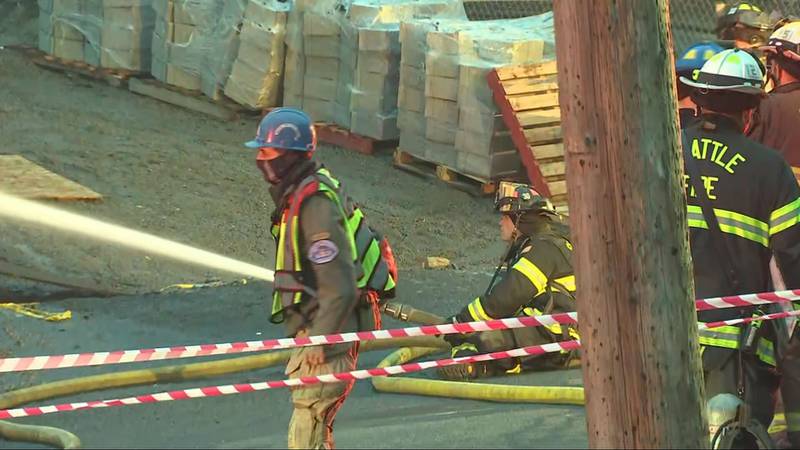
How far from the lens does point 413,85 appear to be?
13.4m

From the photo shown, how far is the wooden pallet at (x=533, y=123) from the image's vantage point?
12.3 m

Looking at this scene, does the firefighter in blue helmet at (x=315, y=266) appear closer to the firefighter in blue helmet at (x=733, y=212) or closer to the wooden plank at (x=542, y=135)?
the firefighter in blue helmet at (x=733, y=212)

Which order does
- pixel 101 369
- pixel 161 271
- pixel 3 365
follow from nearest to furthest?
pixel 3 365 < pixel 101 369 < pixel 161 271

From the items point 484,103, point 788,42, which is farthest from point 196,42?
point 788,42

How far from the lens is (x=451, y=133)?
13.0 meters

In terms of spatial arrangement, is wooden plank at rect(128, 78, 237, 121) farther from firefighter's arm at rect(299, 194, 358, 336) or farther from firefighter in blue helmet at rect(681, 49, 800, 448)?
firefighter in blue helmet at rect(681, 49, 800, 448)

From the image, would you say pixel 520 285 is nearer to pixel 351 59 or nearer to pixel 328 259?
pixel 328 259

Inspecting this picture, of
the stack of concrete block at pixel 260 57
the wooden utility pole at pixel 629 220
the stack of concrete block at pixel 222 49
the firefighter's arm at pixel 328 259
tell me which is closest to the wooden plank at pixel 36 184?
the stack of concrete block at pixel 260 57

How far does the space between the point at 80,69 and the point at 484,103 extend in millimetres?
7440

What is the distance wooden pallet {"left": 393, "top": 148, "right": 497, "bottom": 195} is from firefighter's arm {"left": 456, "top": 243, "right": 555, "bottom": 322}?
4999mm

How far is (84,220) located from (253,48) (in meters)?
3.94

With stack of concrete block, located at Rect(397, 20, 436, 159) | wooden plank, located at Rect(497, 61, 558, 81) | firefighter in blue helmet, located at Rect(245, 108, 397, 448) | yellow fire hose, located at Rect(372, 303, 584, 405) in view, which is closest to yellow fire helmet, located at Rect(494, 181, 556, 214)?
yellow fire hose, located at Rect(372, 303, 584, 405)

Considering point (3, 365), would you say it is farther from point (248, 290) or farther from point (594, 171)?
point (594, 171)

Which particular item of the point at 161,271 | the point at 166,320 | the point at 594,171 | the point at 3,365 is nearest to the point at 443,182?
the point at 161,271
